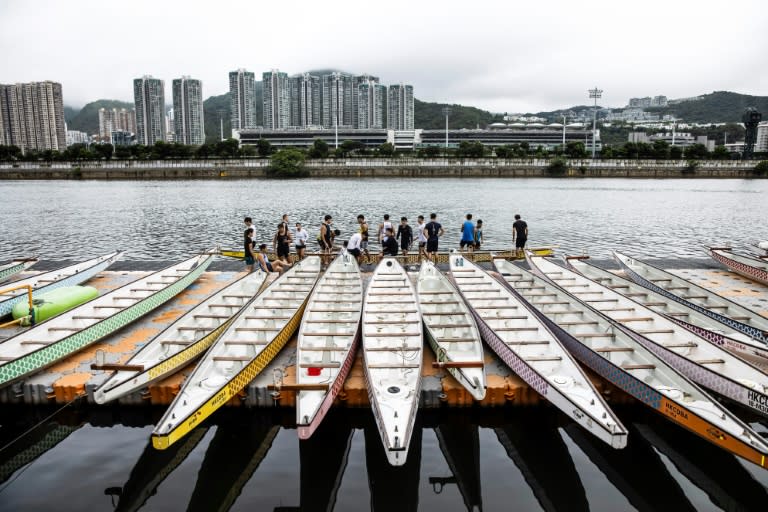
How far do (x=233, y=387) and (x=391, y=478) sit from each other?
3.03 meters

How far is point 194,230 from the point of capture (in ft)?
113

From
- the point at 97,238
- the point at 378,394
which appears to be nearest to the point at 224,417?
the point at 378,394

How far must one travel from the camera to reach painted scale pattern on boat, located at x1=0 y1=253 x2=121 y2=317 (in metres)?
12.7

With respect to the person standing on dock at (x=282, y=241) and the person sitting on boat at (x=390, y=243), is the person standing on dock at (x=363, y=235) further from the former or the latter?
the person standing on dock at (x=282, y=241)

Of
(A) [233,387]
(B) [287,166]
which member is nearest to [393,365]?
(A) [233,387]

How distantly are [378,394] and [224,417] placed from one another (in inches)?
134

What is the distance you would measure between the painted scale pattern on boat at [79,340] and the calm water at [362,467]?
3.16 ft

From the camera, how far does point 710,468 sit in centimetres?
829

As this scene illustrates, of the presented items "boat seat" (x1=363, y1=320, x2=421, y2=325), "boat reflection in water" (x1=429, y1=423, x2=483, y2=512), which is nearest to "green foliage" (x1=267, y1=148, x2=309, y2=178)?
"boat seat" (x1=363, y1=320, x2=421, y2=325)

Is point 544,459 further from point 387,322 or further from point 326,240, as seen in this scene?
point 326,240

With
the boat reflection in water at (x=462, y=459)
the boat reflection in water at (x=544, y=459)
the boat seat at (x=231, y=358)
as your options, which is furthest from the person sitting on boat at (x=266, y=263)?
the boat reflection in water at (x=544, y=459)

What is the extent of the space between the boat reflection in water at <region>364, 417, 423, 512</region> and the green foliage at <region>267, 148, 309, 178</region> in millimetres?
85201

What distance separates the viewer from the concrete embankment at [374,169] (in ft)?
304

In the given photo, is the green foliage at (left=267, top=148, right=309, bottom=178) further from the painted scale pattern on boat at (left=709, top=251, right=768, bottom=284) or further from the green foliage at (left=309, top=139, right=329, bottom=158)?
the painted scale pattern on boat at (left=709, top=251, right=768, bottom=284)
